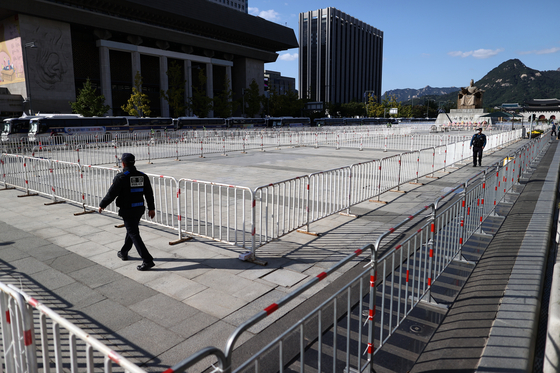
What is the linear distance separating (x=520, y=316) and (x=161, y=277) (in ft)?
16.1

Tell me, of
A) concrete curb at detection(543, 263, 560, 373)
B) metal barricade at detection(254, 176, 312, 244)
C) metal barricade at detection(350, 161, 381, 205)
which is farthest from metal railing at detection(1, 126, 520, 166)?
concrete curb at detection(543, 263, 560, 373)

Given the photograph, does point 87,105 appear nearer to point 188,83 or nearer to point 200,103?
point 200,103

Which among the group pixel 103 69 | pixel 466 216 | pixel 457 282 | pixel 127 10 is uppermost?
pixel 127 10

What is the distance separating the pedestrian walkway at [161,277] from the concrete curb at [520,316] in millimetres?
2170

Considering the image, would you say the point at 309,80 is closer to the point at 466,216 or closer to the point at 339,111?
the point at 339,111

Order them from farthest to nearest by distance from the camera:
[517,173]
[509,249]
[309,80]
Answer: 1. [309,80]
2. [517,173]
3. [509,249]

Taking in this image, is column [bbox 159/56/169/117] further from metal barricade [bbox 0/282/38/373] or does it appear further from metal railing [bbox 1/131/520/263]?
metal barricade [bbox 0/282/38/373]

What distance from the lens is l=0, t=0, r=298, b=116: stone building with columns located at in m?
52.4

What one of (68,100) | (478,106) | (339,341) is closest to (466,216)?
(339,341)

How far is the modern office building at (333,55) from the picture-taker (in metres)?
165

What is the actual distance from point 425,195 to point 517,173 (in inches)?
172

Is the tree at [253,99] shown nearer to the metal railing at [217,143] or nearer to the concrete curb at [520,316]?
the metal railing at [217,143]

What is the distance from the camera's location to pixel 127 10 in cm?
6347

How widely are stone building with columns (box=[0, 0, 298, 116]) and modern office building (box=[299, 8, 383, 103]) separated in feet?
246
